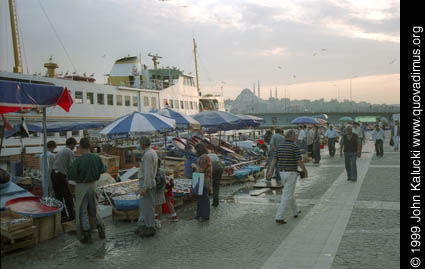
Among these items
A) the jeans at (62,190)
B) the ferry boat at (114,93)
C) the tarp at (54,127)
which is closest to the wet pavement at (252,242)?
the jeans at (62,190)

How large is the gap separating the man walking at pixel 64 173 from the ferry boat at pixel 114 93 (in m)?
7.42

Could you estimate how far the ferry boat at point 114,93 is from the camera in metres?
21.4

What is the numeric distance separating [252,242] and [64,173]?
13.0 feet


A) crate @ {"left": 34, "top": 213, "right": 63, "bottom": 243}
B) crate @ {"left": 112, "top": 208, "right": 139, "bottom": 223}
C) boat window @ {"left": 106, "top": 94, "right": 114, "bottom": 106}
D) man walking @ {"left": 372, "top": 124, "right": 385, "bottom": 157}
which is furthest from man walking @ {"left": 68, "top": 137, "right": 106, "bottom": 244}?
boat window @ {"left": 106, "top": 94, "right": 114, "bottom": 106}

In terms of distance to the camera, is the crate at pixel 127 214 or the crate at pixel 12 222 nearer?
the crate at pixel 12 222

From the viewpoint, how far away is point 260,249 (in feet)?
19.5

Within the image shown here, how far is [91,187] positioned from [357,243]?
4.66m

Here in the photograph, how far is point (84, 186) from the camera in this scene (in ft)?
21.9

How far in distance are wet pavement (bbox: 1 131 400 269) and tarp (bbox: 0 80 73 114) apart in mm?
2472

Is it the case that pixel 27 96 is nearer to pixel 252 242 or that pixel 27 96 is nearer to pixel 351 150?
pixel 252 242

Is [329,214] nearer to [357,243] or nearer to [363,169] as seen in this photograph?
[357,243]

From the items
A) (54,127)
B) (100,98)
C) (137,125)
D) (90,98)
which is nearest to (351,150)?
(137,125)

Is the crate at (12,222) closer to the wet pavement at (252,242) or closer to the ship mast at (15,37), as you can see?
the wet pavement at (252,242)

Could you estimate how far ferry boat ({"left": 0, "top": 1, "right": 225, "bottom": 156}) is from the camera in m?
21.4
